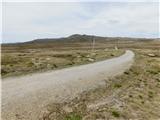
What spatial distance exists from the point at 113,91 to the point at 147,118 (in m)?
5.53

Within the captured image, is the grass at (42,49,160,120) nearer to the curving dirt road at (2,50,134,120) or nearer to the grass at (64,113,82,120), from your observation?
the grass at (64,113,82,120)

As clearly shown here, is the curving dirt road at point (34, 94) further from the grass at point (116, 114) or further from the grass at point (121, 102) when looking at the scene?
the grass at point (116, 114)

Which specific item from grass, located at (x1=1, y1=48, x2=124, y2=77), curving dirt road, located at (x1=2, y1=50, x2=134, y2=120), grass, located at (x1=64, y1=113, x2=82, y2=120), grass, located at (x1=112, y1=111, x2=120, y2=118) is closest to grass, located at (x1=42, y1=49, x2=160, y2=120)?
grass, located at (x1=112, y1=111, x2=120, y2=118)

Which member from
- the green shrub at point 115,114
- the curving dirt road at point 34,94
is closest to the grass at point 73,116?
the curving dirt road at point 34,94

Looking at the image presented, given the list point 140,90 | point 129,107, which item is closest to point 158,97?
point 140,90

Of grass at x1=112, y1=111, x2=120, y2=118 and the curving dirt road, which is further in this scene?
grass at x1=112, y1=111, x2=120, y2=118

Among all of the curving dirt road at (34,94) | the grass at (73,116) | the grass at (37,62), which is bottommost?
the grass at (73,116)

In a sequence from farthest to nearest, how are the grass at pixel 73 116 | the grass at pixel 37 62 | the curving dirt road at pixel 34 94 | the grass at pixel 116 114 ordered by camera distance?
the grass at pixel 37 62, the grass at pixel 116 114, the curving dirt road at pixel 34 94, the grass at pixel 73 116

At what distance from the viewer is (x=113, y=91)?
19703 mm

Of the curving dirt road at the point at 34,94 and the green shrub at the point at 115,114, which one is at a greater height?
the curving dirt road at the point at 34,94

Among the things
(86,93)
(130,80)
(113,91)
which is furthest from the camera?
(130,80)

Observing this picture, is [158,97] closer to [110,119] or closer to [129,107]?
[129,107]

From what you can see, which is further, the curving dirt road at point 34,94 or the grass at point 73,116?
the curving dirt road at point 34,94

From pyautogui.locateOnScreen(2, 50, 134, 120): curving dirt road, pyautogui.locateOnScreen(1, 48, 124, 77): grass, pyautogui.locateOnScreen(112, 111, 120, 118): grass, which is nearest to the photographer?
pyautogui.locateOnScreen(2, 50, 134, 120): curving dirt road
